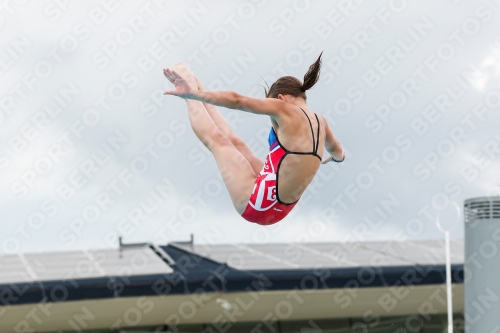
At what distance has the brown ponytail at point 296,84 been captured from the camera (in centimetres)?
641

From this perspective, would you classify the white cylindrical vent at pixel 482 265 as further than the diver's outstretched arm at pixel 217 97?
Yes

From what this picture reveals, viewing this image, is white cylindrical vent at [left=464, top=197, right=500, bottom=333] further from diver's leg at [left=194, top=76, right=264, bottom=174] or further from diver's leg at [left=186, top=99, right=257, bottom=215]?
diver's leg at [left=186, top=99, right=257, bottom=215]

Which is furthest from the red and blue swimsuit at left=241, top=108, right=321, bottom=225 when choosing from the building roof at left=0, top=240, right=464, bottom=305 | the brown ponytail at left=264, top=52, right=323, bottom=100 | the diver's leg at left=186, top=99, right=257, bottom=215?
the building roof at left=0, top=240, right=464, bottom=305

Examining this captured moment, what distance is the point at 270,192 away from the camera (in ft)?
22.6

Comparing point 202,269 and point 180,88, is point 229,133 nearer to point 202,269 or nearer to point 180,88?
point 180,88

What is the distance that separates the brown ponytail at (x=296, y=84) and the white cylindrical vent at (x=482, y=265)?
287 inches

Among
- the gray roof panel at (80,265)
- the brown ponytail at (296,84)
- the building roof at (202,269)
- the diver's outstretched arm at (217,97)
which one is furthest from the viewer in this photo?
the gray roof panel at (80,265)

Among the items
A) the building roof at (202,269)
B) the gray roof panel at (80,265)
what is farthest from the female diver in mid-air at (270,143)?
the gray roof panel at (80,265)

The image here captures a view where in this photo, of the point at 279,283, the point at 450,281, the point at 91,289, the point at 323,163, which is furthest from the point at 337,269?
the point at 323,163

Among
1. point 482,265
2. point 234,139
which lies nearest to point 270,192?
point 234,139

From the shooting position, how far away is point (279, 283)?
547 inches

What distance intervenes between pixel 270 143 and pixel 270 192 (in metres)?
0.44

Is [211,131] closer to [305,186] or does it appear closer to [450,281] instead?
[305,186]

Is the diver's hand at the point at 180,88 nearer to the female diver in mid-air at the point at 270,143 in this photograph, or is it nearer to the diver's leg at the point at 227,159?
the female diver in mid-air at the point at 270,143
